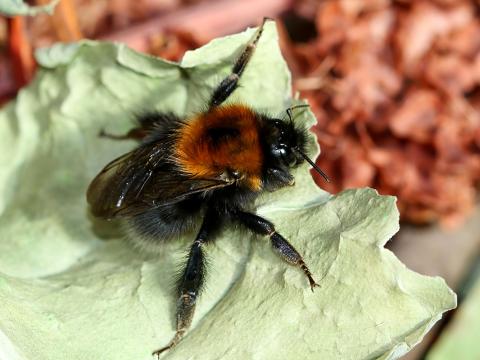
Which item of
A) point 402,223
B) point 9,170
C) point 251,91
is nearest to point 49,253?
point 9,170

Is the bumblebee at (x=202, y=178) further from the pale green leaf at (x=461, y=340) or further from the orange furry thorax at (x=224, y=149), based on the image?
the pale green leaf at (x=461, y=340)

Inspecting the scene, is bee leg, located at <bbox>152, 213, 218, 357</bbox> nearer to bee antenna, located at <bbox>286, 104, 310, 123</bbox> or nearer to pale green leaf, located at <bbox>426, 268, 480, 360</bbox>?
bee antenna, located at <bbox>286, 104, 310, 123</bbox>

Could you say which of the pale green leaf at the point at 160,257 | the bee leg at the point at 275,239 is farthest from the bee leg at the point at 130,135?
the bee leg at the point at 275,239

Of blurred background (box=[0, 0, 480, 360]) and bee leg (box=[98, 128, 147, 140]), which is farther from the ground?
bee leg (box=[98, 128, 147, 140])

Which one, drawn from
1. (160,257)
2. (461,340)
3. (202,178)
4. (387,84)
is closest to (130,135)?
(160,257)

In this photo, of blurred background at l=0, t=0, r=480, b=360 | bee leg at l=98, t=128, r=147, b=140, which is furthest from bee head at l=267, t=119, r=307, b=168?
blurred background at l=0, t=0, r=480, b=360

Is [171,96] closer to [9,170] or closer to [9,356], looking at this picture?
[9,170]

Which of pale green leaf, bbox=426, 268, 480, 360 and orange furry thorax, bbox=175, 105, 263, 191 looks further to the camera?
pale green leaf, bbox=426, 268, 480, 360
